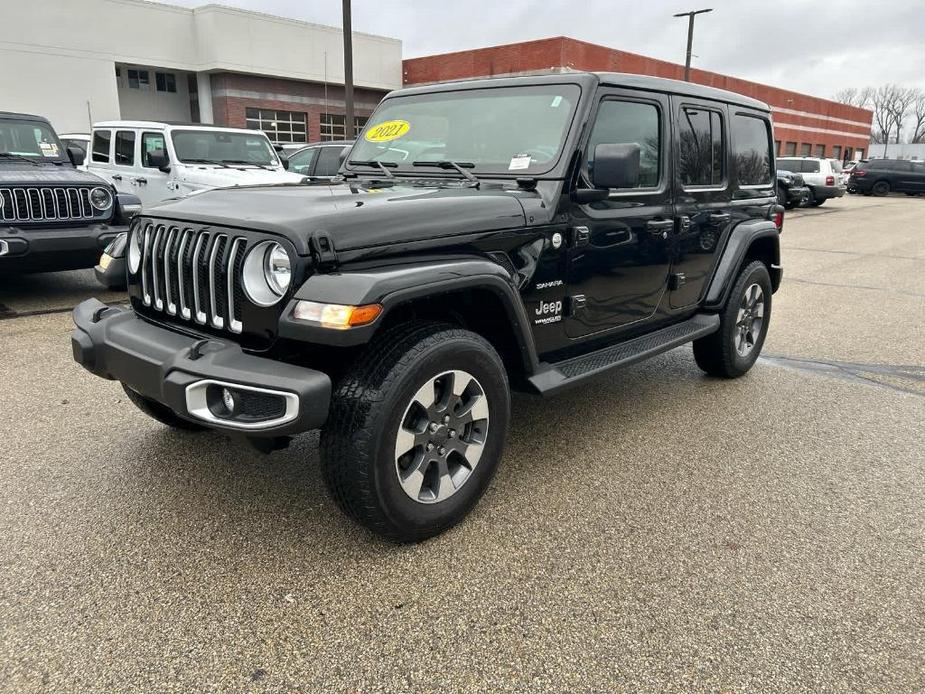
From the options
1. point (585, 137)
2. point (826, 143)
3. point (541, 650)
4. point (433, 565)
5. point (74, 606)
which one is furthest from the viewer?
point (826, 143)

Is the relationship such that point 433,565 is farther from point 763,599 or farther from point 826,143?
point 826,143

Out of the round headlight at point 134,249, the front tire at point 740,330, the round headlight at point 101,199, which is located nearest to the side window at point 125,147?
the round headlight at point 101,199

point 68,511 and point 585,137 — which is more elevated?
point 585,137

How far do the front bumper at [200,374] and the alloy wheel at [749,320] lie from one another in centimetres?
338

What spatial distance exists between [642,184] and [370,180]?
1.44 m

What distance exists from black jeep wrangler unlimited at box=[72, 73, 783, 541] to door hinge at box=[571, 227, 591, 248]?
0.02 m

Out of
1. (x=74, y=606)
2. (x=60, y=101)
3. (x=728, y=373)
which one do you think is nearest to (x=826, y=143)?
(x=60, y=101)

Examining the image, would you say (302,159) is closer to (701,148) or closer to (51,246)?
(51,246)

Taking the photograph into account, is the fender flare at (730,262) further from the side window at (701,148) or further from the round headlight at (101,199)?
the round headlight at (101,199)

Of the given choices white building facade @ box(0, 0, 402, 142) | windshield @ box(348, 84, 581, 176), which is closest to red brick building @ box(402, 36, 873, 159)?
white building facade @ box(0, 0, 402, 142)

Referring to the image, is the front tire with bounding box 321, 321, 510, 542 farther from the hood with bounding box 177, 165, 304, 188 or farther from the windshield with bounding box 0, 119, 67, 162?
the hood with bounding box 177, 165, 304, 188

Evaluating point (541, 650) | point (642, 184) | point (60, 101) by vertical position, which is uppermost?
point (60, 101)

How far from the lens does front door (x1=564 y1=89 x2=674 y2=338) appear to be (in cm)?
335

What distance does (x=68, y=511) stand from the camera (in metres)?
2.98
